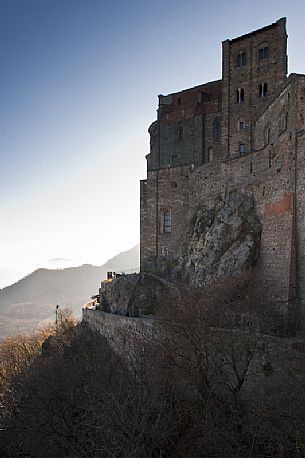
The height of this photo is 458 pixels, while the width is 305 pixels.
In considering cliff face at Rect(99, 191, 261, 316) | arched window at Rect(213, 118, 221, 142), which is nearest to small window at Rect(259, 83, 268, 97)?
arched window at Rect(213, 118, 221, 142)

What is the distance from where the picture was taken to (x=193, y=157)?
4194 centimetres

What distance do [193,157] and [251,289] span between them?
71.6 ft

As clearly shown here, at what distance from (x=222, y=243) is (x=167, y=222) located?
417 inches

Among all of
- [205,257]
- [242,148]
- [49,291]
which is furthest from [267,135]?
[49,291]

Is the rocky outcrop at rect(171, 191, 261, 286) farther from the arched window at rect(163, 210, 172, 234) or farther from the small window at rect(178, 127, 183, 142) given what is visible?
the small window at rect(178, 127, 183, 142)

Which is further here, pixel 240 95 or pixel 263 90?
pixel 240 95

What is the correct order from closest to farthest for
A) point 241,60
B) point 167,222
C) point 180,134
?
point 241,60 < point 167,222 < point 180,134

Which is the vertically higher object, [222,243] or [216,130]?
[216,130]

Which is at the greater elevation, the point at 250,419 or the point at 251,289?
the point at 251,289

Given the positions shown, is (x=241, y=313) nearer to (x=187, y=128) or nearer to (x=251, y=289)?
(x=251, y=289)

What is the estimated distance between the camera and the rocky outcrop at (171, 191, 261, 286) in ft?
89.7

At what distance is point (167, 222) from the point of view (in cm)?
3919

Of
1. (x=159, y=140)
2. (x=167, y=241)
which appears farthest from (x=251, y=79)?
(x=167, y=241)

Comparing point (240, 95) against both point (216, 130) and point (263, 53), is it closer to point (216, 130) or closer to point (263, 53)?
point (263, 53)
